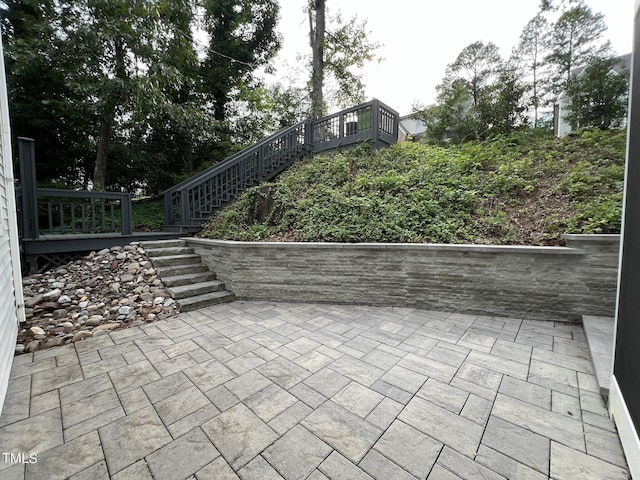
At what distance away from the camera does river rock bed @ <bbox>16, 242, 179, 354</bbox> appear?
282 centimetres

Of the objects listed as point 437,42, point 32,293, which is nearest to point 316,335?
point 32,293

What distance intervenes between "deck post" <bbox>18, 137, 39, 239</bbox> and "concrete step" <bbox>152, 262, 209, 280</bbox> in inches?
67.8

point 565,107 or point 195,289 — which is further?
point 565,107

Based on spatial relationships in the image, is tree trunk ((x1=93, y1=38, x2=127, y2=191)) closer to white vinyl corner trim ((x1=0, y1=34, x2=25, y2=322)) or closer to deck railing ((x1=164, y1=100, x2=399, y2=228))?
deck railing ((x1=164, y1=100, x2=399, y2=228))

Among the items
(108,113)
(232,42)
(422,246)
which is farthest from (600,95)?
(232,42)

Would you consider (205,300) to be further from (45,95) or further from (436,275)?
(45,95)

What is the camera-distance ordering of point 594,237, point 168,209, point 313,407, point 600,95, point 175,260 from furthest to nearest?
1. point 600,95
2. point 168,209
3. point 175,260
4. point 594,237
5. point 313,407

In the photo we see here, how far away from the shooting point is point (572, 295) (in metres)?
3.03

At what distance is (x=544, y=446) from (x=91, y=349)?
11.9ft

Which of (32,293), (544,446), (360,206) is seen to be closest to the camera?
(544,446)

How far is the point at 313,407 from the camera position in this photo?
1774mm

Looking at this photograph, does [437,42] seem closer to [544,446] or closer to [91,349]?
[544,446]

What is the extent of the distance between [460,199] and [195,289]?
4.27m

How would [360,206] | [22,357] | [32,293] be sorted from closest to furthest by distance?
[22,357] < [32,293] < [360,206]
